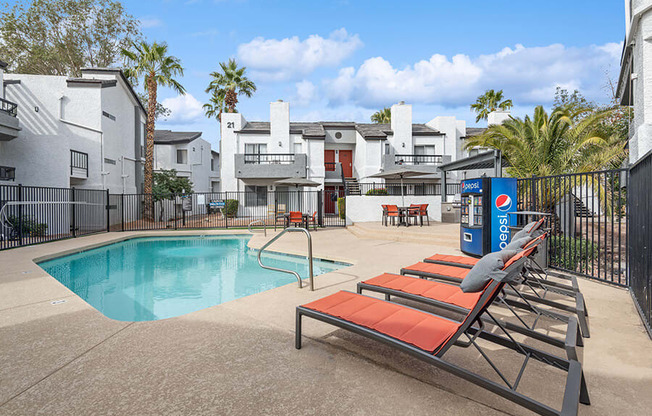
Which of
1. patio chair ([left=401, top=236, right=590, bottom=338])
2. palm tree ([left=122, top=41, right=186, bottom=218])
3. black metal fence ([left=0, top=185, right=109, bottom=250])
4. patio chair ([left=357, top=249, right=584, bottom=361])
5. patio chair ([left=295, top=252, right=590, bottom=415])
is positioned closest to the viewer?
patio chair ([left=295, top=252, right=590, bottom=415])

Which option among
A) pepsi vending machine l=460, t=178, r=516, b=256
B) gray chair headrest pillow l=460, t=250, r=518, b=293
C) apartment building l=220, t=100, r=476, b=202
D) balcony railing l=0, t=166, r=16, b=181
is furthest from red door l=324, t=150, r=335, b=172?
gray chair headrest pillow l=460, t=250, r=518, b=293

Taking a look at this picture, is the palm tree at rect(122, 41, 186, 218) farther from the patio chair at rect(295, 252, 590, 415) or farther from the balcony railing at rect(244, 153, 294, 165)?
the patio chair at rect(295, 252, 590, 415)

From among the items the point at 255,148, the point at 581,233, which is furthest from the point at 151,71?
the point at 581,233

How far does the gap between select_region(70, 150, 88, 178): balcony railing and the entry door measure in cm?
1715

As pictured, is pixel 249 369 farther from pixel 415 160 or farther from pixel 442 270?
pixel 415 160

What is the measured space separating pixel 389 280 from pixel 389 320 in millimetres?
1396

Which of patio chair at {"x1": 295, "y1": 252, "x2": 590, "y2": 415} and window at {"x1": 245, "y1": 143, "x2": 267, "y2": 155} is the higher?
window at {"x1": 245, "y1": 143, "x2": 267, "y2": 155}

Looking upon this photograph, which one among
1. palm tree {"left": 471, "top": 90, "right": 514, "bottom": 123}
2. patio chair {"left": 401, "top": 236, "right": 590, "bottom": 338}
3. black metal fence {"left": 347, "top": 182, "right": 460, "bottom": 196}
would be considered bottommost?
patio chair {"left": 401, "top": 236, "right": 590, "bottom": 338}

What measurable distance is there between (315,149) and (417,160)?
26.6ft

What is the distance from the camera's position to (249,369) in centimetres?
268

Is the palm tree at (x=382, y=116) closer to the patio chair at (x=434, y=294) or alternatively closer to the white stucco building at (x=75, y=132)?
the white stucco building at (x=75, y=132)

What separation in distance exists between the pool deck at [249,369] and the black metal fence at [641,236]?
267 mm

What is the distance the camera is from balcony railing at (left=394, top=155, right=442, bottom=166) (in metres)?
23.3

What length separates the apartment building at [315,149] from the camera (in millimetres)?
22141
